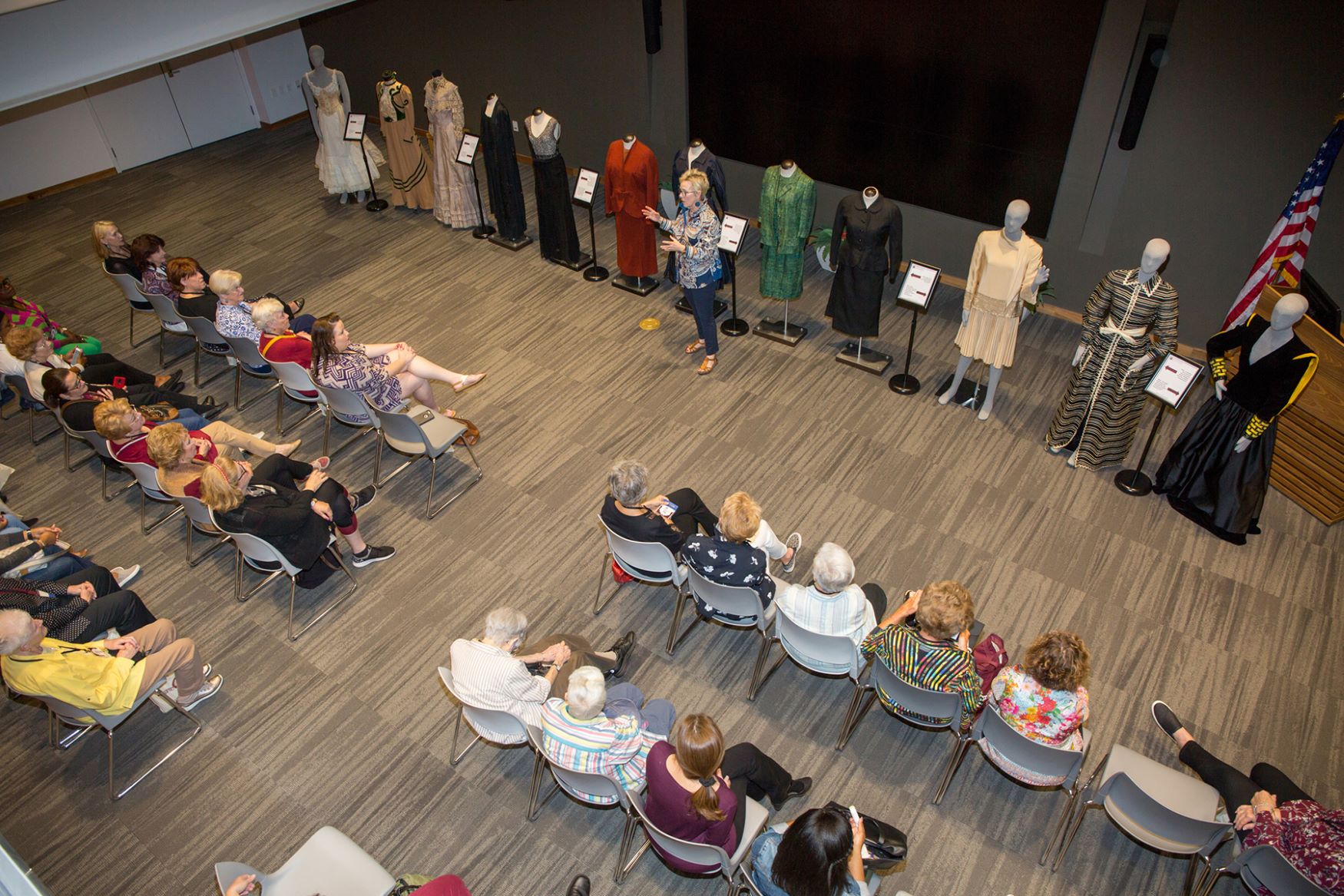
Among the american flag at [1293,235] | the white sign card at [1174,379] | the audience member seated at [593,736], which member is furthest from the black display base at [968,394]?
the audience member seated at [593,736]

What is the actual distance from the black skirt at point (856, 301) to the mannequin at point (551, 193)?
265cm

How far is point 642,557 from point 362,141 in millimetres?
A: 6502

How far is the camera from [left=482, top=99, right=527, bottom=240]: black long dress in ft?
25.0

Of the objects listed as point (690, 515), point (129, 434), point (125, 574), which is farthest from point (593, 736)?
point (125, 574)

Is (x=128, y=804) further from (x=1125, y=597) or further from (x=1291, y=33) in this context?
(x=1291, y=33)

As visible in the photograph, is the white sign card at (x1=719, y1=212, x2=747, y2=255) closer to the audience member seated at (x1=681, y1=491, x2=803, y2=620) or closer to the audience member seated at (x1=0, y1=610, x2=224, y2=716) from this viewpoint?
the audience member seated at (x1=681, y1=491, x2=803, y2=620)

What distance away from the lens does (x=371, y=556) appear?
5121 mm

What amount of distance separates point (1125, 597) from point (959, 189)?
11.7 ft

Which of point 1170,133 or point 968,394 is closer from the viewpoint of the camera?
point 1170,133

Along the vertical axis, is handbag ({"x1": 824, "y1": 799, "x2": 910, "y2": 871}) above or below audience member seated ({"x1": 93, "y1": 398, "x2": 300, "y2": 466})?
below

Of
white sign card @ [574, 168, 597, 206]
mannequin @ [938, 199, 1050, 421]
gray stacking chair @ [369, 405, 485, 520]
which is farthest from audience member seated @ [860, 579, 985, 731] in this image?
white sign card @ [574, 168, 597, 206]

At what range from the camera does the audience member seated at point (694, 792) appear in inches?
113

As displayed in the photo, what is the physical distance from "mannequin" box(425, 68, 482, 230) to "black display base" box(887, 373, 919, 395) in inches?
179

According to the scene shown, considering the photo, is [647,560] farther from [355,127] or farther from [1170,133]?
[355,127]
